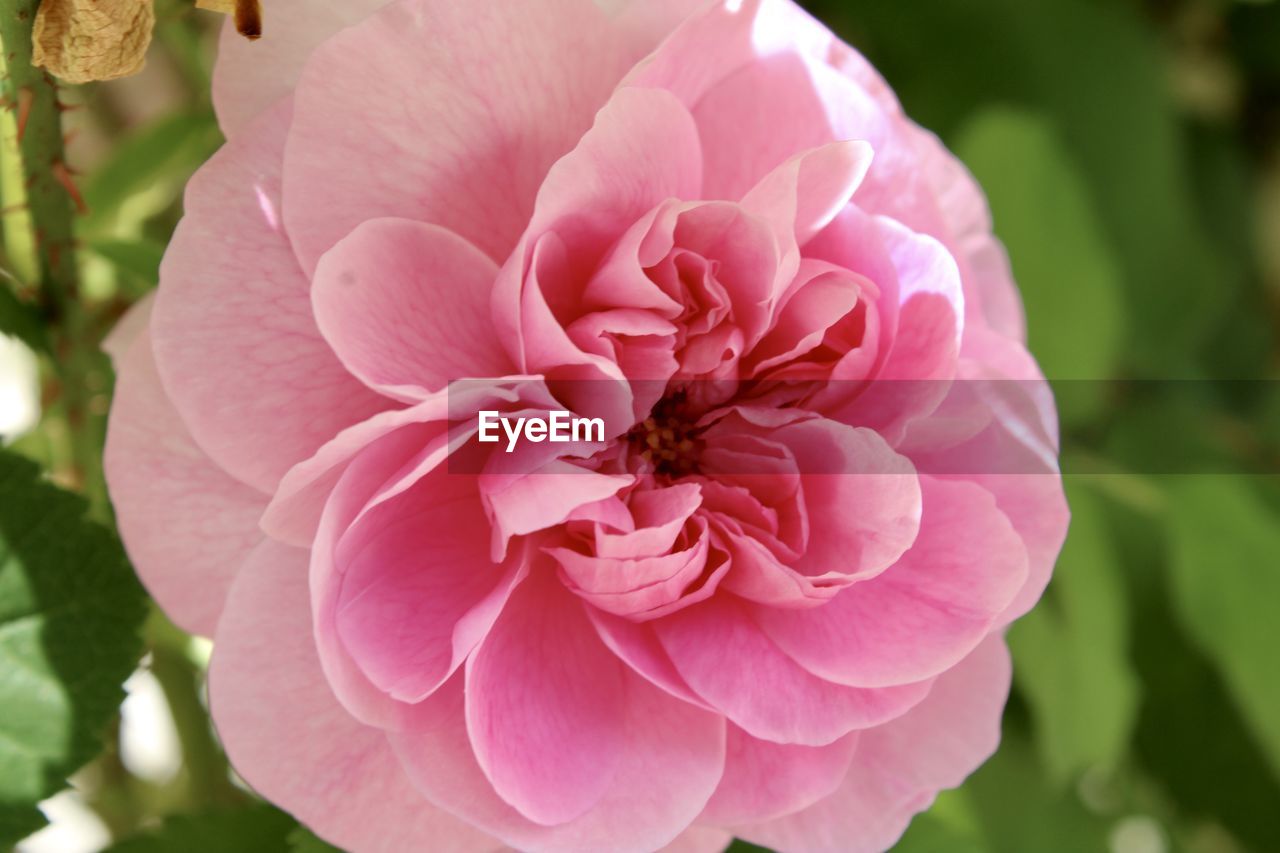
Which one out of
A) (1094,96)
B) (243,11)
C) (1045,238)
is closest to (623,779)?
(243,11)

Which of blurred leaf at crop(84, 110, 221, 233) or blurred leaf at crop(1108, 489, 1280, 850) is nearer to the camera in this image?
blurred leaf at crop(84, 110, 221, 233)

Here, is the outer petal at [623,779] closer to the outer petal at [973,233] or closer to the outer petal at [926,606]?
the outer petal at [926,606]

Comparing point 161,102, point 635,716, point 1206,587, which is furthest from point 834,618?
point 161,102

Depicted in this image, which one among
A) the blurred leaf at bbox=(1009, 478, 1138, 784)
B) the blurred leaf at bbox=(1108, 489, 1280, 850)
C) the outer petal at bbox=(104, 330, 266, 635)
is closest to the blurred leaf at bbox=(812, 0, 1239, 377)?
the blurred leaf at bbox=(1108, 489, 1280, 850)

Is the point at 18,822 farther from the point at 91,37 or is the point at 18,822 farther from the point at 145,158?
the point at 145,158

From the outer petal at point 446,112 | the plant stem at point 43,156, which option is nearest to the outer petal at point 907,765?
the outer petal at point 446,112

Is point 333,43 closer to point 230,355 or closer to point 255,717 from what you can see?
point 230,355
